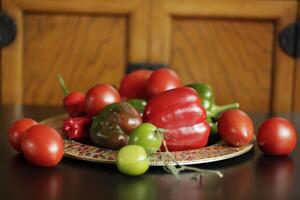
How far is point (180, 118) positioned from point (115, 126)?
0.33 feet

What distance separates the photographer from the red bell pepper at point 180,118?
32.9 inches

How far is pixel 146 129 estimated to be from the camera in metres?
0.77

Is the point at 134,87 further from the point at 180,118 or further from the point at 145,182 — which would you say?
the point at 145,182

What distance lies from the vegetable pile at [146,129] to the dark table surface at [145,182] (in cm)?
2

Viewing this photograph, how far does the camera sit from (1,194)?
63 centimetres

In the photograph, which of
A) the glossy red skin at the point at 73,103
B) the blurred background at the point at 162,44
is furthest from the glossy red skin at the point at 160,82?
the blurred background at the point at 162,44

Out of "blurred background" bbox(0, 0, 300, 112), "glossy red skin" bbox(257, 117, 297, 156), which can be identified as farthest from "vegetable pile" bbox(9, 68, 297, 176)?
"blurred background" bbox(0, 0, 300, 112)

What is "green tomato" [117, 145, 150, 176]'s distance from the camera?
0.71m

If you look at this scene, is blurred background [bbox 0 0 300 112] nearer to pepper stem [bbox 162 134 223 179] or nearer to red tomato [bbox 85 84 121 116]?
red tomato [bbox 85 84 121 116]

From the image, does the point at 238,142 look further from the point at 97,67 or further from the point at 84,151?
the point at 97,67

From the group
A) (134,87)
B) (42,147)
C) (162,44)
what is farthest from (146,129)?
(162,44)

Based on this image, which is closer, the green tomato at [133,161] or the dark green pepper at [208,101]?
the green tomato at [133,161]

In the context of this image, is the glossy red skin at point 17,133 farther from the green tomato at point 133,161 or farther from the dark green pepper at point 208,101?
the dark green pepper at point 208,101

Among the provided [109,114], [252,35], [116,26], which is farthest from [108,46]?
[109,114]
